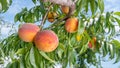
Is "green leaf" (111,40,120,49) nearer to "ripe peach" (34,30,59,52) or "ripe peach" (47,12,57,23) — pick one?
"ripe peach" (47,12,57,23)

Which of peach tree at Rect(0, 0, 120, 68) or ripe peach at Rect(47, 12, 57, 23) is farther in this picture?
ripe peach at Rect(47, 12, 57, 23)

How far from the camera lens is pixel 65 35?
1.90 metres

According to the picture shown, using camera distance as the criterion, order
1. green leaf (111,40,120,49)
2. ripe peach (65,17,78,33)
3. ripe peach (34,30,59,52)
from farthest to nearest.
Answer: green leaf (111,40,120,49)
ripe peach (65,17,78,33)
ripe peach (34,30,59,52)

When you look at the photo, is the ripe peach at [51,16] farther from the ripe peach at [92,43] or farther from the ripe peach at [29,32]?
the ripe peach at [29,32]

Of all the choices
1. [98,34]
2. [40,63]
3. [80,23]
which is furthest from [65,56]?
[98,34]

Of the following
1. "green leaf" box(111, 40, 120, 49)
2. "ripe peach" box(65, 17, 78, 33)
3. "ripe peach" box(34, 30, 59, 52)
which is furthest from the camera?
"green leaf" box(111, 40, 120, 49)

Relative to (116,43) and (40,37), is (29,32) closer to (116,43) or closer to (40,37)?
(40,37)

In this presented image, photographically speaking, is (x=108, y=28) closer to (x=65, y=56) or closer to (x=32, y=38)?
(x=65, y=56)

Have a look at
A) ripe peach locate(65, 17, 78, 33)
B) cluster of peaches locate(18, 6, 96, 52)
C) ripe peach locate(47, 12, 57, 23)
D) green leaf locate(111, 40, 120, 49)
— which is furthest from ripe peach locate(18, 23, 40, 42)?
green leaf locate(111, 40, 120, 49)

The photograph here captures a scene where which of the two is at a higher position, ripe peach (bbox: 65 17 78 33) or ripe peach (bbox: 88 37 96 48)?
ripe peach (bbox: 65 17 78 33)

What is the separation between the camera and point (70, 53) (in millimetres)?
1730

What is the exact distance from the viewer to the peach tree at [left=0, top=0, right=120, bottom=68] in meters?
1.44

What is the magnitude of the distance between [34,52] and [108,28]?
749mm

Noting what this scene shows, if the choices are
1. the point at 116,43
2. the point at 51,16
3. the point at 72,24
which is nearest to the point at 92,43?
the point at 116,43
